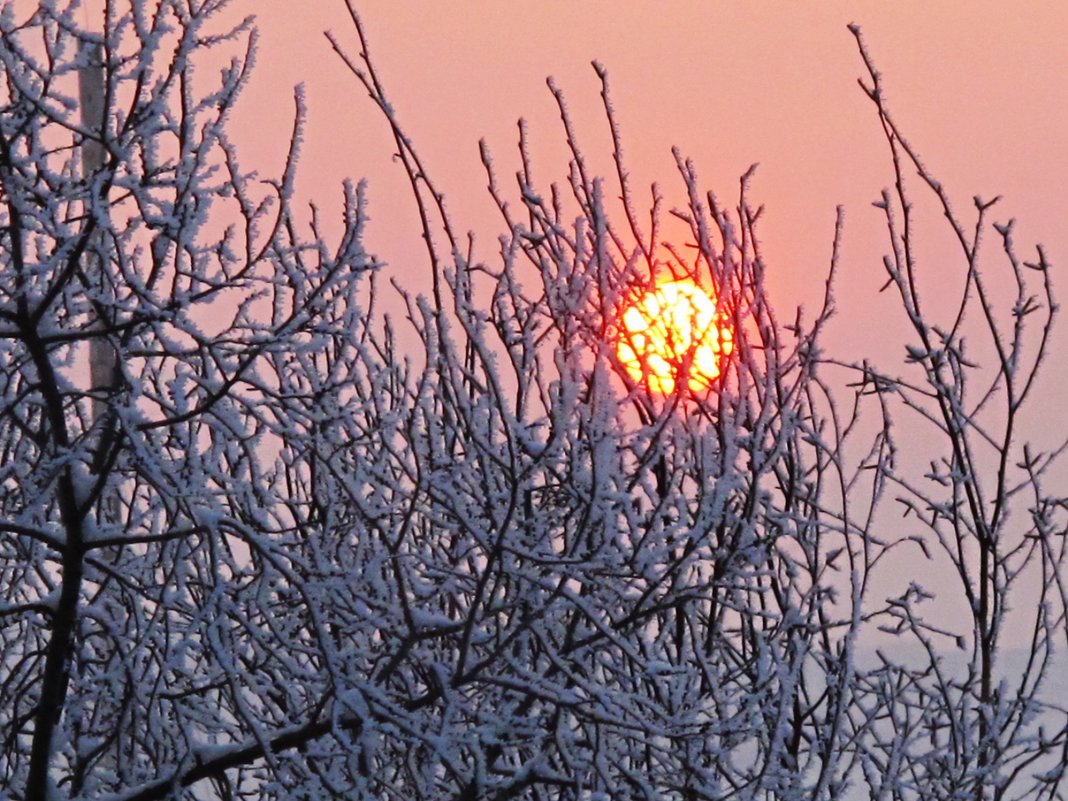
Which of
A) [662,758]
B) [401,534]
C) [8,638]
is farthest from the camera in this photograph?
[8,638]

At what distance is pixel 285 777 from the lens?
4047 mm

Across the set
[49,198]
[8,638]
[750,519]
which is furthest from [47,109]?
[8,638]

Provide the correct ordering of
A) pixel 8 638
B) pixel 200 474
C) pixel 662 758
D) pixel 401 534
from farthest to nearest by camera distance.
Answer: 1. pixel 8 638
2. pixel 662 758
3. pixel 200 474
4. pixel 401 534

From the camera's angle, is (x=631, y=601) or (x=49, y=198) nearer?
(x=49, y=198)

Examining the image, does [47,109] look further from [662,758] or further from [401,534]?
[662,758]

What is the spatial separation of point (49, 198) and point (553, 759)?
219 cm

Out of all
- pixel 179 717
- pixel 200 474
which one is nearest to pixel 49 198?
pixel 200 474

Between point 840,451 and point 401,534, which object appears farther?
point 840,451

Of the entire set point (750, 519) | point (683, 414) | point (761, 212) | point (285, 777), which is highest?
point (761, 212)

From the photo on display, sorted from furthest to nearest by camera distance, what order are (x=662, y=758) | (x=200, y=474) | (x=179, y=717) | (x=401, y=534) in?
(x=662, y=758) < (x=179, y=717) < (x=200, y=474) < (x=401, y=534)

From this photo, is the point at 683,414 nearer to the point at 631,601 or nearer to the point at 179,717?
the point at 631,601

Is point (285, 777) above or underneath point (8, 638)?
underneath

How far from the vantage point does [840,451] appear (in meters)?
5.13

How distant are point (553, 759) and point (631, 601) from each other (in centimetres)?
90
